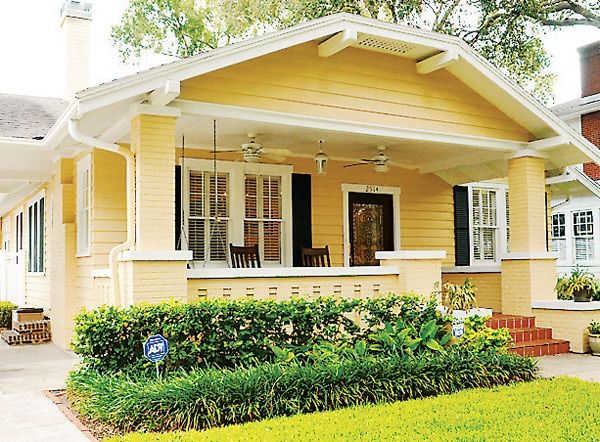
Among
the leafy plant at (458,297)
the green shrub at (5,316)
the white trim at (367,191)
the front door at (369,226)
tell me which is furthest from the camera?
the green shrub at (5,316)

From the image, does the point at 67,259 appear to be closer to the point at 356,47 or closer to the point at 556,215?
the point at 356,47

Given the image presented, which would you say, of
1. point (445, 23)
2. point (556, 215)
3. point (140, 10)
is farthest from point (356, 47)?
point (140, 10)

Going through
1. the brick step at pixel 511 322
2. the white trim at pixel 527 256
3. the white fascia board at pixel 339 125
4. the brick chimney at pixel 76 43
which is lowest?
the brick step at pixel 511 322

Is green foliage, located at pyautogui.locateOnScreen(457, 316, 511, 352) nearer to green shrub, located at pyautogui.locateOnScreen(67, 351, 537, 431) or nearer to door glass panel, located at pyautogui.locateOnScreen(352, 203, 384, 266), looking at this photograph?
green shrub, located at pyautogui.locateOnScreen(67, 351, 537, 431)

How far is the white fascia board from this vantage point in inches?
337

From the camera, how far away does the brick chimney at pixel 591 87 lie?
A: 64.2ft

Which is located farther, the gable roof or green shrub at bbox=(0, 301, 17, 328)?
green shrub at bbox=(0, 301, 17, 328)

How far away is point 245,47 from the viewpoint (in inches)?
331

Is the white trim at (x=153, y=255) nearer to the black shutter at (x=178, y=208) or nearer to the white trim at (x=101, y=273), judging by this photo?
the white trim at (x=101, y=273)

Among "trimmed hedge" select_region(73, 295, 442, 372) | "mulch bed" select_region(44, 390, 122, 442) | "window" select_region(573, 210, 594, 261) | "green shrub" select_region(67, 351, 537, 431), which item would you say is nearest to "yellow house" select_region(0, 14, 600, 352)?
"trimmed hedge" select_region(73, 295, 442, 372)

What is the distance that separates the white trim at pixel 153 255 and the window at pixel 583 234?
1482 cm

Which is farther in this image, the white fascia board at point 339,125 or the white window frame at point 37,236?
the white window frame at point 37,236

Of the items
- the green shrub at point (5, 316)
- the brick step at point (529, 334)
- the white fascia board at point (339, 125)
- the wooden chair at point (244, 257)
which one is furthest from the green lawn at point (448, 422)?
the green shrub at point (5, 316)

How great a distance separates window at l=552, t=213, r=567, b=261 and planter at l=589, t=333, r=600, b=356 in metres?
10.3
